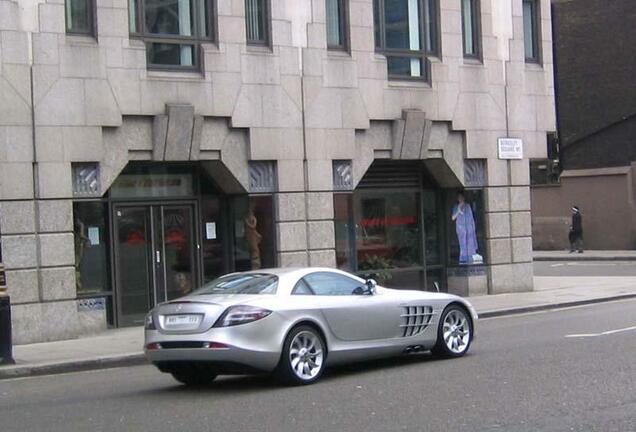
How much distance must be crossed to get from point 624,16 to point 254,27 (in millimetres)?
27678

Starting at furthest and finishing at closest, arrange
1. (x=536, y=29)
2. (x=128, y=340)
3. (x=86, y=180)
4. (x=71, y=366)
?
(x=536, y=29) → (x=86, y=180) → (x=128, y=340) → (x=71, y=366)

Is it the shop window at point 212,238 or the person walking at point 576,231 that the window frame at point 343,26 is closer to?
the shop window at point 212,238

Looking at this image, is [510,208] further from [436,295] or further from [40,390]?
[40,390]

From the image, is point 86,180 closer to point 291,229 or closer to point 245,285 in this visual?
point 291,229

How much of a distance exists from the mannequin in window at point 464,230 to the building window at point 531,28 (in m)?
4.16

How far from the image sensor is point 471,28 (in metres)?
24.5

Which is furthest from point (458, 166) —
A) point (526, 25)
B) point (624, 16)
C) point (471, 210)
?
point (624, 16)

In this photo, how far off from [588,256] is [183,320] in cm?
2800

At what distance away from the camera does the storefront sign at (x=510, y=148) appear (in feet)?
80.8

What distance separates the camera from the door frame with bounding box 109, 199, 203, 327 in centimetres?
1956

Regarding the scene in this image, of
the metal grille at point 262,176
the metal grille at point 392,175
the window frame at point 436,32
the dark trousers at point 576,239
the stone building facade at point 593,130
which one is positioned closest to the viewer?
the metal grille at point 262,176

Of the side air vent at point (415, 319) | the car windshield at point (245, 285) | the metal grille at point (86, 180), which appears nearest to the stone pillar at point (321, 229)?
the metal grille at point (86, 180)

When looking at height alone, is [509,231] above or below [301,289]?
above

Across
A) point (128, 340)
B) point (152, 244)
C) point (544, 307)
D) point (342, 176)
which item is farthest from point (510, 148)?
point (128, 340)
